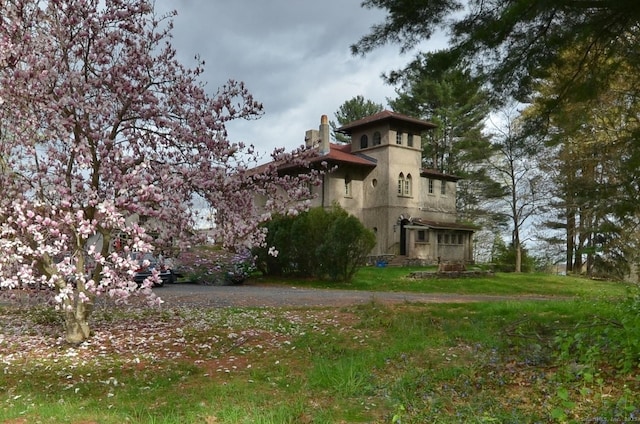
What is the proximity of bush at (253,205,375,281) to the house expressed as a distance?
30.0ft

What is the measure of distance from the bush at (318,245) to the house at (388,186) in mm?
9136

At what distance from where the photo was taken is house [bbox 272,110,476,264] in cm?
3183

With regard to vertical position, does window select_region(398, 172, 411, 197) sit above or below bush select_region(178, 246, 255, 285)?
above

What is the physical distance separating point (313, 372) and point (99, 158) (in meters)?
4.30

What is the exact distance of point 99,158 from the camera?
7043 mm

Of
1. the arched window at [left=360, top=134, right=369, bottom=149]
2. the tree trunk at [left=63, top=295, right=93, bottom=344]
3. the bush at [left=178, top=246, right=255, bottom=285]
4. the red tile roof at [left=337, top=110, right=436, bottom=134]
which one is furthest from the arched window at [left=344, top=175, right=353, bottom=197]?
the tree trunk at [left=63, top=295, right=93, bottom=344]

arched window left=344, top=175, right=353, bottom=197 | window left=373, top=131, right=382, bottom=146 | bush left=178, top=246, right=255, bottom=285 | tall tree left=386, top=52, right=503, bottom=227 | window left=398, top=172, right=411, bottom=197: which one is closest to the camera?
bush left=178, top=246, right=255, bottom=285

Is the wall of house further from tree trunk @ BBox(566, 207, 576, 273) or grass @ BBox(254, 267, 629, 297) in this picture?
grass @ BBox(254, 267, 629, 297)

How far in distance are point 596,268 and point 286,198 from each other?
25.3 meters

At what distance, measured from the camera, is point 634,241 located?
21.5 metres

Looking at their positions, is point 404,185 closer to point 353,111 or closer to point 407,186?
point 407,186

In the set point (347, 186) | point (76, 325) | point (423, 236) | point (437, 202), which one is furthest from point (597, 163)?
point (76, 325)

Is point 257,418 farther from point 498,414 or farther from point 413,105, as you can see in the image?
point 413,105

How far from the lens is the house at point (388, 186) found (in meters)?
31.8
